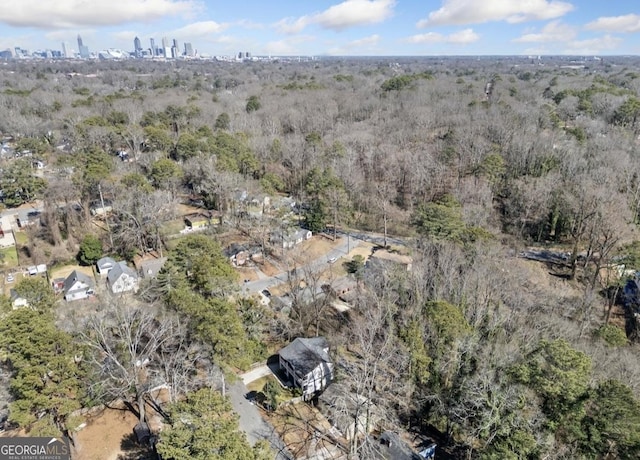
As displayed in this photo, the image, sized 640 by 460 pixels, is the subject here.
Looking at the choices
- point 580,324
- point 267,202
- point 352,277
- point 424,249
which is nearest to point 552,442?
point 580,324

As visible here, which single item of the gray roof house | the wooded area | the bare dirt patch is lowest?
the bare dirt patch

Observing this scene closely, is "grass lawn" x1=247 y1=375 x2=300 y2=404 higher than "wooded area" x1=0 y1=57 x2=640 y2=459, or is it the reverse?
"wooded area" x1=0 y1=57 x2=640 y2=459

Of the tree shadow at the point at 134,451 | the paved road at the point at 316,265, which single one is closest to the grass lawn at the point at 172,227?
the paved road at the point at 316,265

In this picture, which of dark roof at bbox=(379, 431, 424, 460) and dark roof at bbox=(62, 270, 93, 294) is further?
dark roof at bbox=(62, 270, 93, 294)

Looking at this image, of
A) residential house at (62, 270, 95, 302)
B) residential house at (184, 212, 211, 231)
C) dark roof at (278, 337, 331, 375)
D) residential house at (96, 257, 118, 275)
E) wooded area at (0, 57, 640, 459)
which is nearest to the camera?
wooded area at (0, 57, 640, 459)

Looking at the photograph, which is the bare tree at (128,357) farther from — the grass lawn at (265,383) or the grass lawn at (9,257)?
the grass lawn at (9,257)

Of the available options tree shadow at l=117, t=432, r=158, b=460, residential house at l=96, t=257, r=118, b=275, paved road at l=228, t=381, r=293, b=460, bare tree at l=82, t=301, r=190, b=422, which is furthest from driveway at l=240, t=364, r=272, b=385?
residential house at l=96, t=257, r=118, b=275

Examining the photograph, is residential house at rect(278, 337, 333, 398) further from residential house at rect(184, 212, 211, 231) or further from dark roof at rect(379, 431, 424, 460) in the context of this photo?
residential house at rect(184, 212, 211, 231)
